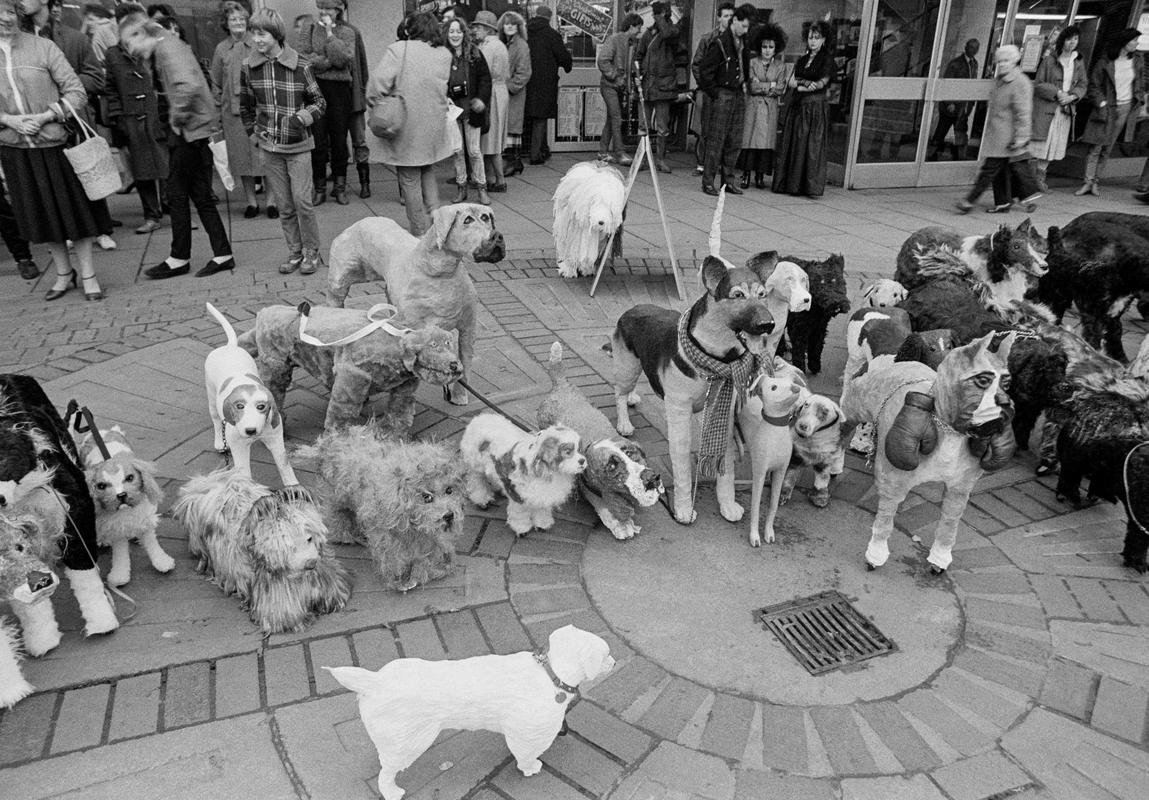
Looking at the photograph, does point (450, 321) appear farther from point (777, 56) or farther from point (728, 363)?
point (777, 56)

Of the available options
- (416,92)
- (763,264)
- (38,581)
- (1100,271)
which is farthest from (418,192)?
(1100,271)

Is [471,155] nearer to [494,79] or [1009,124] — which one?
[494,79]

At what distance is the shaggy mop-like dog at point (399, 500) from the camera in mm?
3439

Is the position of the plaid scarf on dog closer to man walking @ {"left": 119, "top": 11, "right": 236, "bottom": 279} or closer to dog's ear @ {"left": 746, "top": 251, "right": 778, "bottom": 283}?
dog's ear @ {"left": 746, "top": 251, "right": 778, "bottom": 283}

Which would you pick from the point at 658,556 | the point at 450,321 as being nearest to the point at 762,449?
the point at 658,556

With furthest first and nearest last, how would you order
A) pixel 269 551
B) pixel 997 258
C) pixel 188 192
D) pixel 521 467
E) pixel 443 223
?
pixel 188 192, pixel 997 258, pixel 443 223, pixel 521 467, pixel 269 551

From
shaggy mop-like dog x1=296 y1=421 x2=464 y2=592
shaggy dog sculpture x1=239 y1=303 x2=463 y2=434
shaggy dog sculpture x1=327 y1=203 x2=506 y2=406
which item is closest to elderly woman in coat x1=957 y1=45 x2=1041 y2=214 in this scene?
shaggy dog sculpture x1=327 y1=203 x2=506 y2=406

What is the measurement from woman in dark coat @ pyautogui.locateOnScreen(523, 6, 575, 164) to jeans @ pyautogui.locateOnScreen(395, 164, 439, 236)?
4235mm

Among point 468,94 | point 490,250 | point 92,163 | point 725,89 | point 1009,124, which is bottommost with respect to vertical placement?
point 490,250

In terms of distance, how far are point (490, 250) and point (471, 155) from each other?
6.07 meters

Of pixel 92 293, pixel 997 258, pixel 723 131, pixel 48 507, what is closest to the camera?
pixel 48 507

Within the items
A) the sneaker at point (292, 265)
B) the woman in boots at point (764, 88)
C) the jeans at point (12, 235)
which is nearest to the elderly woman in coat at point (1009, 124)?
the woman in boots at point (764, 88)

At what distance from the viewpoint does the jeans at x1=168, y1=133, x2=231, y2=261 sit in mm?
7332

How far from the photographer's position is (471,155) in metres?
10.4
